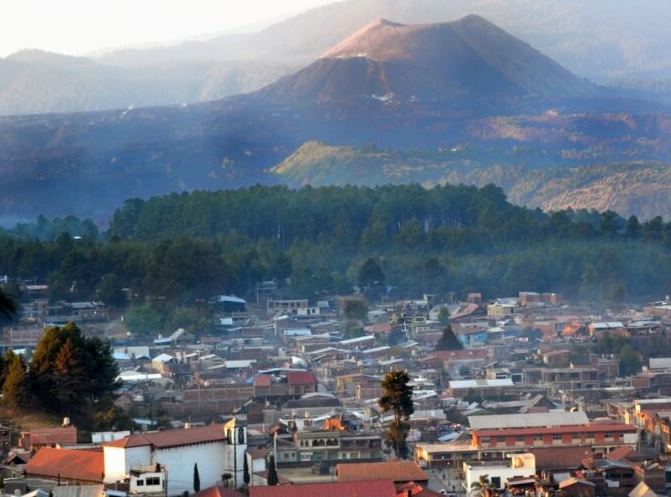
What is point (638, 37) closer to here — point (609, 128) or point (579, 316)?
point (609, 128)

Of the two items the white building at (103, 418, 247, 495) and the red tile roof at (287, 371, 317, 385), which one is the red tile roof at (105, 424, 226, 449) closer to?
the white building at (103, 418, 247, 495)

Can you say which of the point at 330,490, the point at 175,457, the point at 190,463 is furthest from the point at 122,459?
the point at 330,490

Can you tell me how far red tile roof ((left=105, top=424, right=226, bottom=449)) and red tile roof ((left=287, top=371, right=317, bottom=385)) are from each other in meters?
12.7

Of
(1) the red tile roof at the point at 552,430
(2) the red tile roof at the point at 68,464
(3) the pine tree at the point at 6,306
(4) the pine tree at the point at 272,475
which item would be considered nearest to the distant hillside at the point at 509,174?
(1) the red tile roof at the point at 552,430

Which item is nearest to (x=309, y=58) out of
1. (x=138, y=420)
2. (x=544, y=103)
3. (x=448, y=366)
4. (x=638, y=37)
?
(x=638, y=37)

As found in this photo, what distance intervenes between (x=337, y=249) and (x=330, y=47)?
321ft

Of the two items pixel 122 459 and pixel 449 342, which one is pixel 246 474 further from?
pixel 449 342

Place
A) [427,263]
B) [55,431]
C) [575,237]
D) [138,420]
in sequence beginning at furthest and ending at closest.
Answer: [575,237]
[427,263]
[138,420]
[55,431]

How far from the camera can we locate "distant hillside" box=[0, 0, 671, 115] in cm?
16725

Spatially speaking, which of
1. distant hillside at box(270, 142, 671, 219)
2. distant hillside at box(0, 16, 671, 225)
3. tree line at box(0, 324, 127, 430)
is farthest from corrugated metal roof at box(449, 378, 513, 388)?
distant hillside at box(0, 16, 671, 225)

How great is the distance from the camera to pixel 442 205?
256 ft

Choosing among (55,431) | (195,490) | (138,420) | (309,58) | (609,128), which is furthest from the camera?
(309,58)

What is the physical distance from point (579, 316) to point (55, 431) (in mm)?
26640

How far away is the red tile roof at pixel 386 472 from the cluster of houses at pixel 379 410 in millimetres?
43
